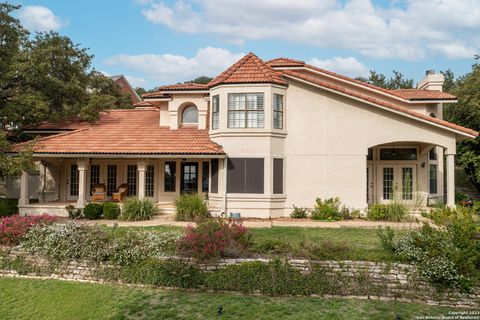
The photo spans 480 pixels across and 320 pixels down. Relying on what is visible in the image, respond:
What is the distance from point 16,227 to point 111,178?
904 centimetres

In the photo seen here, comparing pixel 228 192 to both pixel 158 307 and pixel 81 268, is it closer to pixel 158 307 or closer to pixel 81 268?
pixel 81 268

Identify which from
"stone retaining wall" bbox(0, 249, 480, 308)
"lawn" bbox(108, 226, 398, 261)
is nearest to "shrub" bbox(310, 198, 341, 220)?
"lawn" bbox(108, 226, 398, 261)

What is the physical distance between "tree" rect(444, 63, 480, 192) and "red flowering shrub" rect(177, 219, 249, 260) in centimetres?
1967

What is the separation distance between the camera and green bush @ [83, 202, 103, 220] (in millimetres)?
16891

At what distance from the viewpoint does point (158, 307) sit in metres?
8.16

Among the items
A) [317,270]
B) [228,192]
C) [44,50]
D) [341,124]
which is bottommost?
[317,270]

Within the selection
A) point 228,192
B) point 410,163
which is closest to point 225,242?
point 228,192

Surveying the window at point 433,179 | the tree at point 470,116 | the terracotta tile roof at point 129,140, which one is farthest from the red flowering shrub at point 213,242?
the tree at point 470,116

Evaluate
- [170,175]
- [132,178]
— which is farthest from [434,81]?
[132,178]

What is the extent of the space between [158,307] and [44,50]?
56.3 ft

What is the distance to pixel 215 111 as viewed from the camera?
18297 mm

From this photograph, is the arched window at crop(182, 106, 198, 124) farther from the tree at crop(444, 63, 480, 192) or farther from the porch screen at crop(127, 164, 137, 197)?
the tree at crop(444, 63, 480, 192)

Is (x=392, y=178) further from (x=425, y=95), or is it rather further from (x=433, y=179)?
(x=425, y=95)

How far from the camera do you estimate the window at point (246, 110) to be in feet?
57.6
